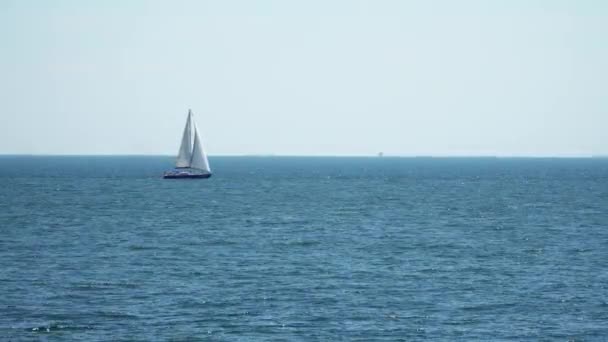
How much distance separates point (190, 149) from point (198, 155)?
2.71 meters

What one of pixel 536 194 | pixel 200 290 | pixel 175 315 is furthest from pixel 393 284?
pixel 536 194

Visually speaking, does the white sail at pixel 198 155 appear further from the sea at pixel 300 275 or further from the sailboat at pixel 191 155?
the sea at pixel 300 275

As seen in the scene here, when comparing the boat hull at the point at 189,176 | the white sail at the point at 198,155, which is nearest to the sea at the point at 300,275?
the white sail at the point at 198,155

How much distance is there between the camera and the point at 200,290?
50000 millimetres

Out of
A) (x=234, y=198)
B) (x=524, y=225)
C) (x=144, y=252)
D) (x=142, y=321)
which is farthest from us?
(x=234, y=198)

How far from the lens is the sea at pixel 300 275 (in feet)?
135

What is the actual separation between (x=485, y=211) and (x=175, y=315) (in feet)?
250

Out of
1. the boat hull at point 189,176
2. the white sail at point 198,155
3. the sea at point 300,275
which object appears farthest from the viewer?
the boat hull at point 189,176

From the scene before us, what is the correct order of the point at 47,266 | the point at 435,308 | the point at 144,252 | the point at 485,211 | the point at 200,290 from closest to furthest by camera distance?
the point at 435,308 < the point at 200,290 < the point at 47,266 < the point at 144,252 < the point at 485,211

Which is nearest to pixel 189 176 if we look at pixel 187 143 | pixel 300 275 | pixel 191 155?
pixel 191 155

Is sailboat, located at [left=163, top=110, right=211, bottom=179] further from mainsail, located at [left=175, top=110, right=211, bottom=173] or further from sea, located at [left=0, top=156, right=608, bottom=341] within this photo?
sea, located at [left=0, top=156, right=608, bottom=341]

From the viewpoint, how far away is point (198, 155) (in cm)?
17650

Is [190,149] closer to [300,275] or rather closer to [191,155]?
[191,155]

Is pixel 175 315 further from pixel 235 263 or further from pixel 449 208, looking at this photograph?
pixel 449 208
